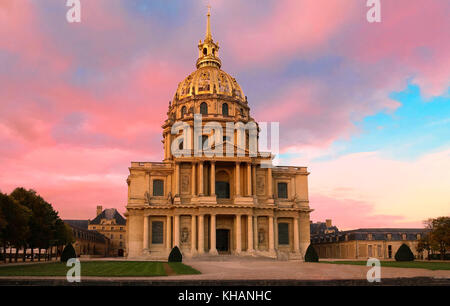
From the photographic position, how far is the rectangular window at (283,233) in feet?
222

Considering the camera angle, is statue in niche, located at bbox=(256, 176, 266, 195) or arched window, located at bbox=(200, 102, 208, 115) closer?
statue in niche, located at bbox=(256, 176, 266, 195)

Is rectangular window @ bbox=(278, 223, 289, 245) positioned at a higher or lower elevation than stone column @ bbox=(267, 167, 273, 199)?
lower

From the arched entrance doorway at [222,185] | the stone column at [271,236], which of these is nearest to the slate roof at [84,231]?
the arched entrance doorway at [222,185]

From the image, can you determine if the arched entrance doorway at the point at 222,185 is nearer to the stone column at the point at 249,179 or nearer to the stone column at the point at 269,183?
the stone column at the point at 249,179

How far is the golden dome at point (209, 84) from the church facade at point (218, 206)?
19094mm

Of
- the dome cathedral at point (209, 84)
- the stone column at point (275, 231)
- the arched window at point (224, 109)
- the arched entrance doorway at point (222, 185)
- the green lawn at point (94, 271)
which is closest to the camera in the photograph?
the green lawn at point (94, 271)

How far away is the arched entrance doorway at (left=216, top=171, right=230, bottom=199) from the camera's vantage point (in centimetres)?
6856

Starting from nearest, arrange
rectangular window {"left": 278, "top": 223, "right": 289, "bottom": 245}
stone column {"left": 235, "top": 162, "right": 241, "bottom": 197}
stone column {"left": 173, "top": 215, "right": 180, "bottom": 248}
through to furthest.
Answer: stone column {"left": 173, "top": 215, "right": 180, "bottom": 248}
stone column {"left": 235, "top": 162, "right": 241, "bottom": 197}
rectangular window {"left": 278, "top": 223, "right": 289, "bottom": 245}

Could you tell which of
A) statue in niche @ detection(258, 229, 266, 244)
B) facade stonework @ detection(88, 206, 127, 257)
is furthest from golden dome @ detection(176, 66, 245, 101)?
facade stonework @ detection(88, 206, 127, 257)

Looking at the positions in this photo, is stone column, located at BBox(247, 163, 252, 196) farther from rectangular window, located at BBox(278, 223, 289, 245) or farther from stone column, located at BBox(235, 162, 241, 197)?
rectangular window, located at BBox(278, 223, 289, 245)

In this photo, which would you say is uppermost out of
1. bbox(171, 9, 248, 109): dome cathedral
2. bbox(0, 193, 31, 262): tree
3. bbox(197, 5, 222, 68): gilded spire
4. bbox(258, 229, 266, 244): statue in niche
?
bbox(197, 5, 222, 68): gilded spire

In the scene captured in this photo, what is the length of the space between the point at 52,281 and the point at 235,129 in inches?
2388

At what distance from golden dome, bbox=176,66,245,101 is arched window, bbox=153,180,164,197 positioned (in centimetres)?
2201
